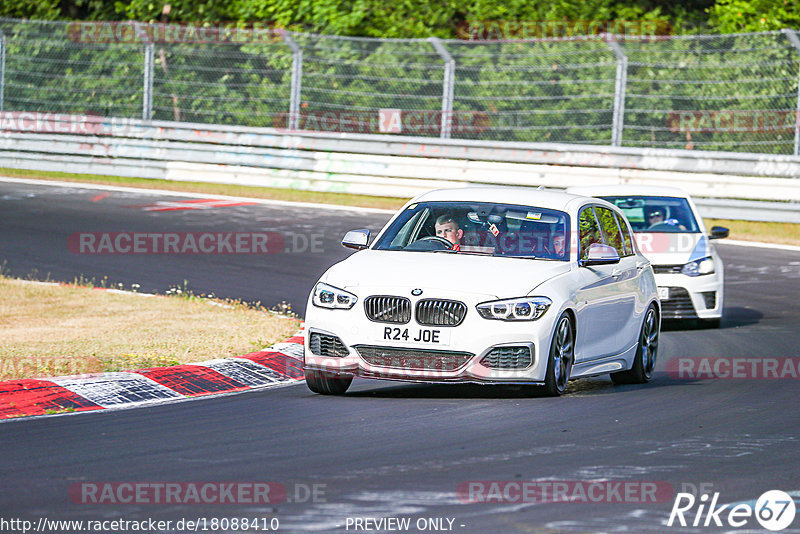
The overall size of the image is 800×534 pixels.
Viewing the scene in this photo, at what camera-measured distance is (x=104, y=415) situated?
8.87 meters

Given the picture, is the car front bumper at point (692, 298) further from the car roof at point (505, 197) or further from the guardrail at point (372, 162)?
the guardrail at point (372, 162)

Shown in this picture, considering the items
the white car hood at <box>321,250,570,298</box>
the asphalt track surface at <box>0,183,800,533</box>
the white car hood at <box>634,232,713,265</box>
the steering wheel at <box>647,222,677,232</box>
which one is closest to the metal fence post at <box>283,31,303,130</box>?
the steering wheel at <box>647,222,677,232</box>

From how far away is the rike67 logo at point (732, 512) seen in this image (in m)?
6.19

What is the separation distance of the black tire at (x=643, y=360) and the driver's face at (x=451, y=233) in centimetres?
182

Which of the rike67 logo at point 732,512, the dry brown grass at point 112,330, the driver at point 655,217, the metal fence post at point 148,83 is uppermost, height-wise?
the metal fence post at point 148,83

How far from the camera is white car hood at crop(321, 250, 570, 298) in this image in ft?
31.0

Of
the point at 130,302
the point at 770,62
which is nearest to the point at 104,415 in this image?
the point at 130,302

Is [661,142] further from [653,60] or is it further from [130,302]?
[130,302]

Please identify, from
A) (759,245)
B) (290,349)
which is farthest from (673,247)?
(759,245)

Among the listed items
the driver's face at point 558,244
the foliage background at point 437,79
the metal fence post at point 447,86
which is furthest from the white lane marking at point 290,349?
the metal fence post at point 447,86

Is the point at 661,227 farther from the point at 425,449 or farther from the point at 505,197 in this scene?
the point at 425,449

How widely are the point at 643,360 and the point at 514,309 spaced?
237 cm

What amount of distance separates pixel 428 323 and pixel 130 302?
5.80 meters

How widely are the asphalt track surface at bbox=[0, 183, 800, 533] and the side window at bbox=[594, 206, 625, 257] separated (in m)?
1.11
